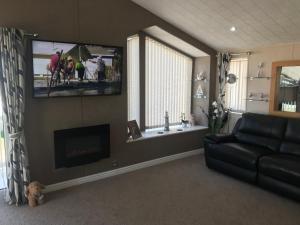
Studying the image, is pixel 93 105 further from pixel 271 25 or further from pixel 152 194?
pixel 271 25

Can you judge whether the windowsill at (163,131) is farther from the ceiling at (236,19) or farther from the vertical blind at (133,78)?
the ceiling at (236,19)

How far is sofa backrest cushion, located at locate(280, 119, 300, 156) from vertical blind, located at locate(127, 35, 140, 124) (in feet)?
8.21

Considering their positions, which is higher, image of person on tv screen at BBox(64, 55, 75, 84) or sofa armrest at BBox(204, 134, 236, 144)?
image of person on tv screen at BBox(64, 55, 75, 84)

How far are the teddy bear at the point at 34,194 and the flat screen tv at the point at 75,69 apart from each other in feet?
3.69

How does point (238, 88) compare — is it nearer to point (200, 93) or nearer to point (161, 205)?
point (200, 93)

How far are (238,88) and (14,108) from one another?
3.97m

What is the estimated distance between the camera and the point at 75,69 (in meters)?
3.49

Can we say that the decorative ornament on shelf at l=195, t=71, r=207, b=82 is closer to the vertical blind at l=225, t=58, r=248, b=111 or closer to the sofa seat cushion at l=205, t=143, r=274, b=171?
the vertical blind at l=225, t=58, r=248, b=111

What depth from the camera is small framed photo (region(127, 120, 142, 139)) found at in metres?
4.38

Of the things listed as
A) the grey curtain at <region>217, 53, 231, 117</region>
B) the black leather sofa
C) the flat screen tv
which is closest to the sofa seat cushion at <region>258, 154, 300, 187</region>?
the black leather sofa

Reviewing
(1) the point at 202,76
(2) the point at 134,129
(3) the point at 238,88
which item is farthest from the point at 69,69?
(3) the point at 238,88

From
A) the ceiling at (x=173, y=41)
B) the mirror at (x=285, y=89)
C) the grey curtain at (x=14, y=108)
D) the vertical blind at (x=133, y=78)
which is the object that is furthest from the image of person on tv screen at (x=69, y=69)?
the mirror at (x=285, y=89)

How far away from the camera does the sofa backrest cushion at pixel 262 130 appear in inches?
159

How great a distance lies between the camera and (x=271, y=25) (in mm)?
3795
